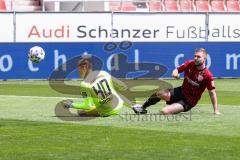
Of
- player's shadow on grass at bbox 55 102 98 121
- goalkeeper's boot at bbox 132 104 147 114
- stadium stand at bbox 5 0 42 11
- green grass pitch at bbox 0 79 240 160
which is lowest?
player's shadow on grass at bbox 55 102 98 121

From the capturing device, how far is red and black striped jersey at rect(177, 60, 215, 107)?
15.8m

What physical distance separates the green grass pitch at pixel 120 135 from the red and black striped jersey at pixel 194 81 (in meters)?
0.42

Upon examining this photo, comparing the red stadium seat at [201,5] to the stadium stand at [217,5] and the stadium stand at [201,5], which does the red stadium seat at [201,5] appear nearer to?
the stadium stand at [201,5]

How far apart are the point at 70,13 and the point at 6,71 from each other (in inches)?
134

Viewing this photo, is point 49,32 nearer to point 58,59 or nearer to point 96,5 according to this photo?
point 58,59

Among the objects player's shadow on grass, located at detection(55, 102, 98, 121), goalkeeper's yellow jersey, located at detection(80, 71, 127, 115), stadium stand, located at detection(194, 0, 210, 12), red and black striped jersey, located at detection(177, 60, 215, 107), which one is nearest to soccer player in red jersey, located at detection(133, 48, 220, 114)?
red and black striped jersey, located at detection(177, 60, 215, 107)

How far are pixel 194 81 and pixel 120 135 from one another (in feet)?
11.6

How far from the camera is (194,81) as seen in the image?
1589cm

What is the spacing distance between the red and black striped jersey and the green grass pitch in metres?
0.42

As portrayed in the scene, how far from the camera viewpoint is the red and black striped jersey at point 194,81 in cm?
1583

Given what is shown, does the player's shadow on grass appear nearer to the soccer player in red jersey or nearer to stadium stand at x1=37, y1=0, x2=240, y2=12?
the soccer player in red jersey

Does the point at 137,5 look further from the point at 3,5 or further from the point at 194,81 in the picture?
the point at 194,81

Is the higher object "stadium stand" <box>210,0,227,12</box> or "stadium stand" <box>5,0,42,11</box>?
"stadium stand" <box>5,0,42,11</box>

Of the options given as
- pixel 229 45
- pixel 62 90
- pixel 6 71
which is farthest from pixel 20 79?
pixel 229 45
